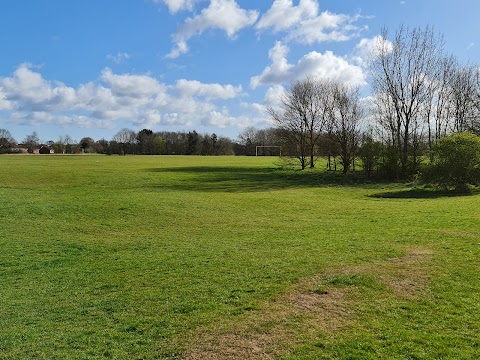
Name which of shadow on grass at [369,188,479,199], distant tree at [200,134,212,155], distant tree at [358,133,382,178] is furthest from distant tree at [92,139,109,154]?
shadow on grass at [369,188,479,199]

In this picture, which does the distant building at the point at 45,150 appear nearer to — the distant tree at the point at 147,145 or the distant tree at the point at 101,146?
the distant tree at the point at 101,146

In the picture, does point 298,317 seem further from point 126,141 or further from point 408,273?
point 126,141

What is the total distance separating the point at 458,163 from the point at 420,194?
134 inches

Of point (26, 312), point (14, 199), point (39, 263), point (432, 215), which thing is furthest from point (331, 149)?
point (26, 312)

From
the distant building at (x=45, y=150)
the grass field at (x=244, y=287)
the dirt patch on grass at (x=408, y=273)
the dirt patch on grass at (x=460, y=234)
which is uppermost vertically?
the distant building at (x=45, y=150)

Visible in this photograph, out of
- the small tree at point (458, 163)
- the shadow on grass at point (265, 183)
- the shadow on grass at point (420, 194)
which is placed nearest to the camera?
the shadow on grass at point (420, 194)

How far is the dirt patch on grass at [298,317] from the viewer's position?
5.57m

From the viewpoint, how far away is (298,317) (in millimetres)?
6562

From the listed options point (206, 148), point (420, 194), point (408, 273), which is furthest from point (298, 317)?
point (206, 148)

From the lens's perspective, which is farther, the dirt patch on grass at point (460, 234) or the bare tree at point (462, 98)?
the bare tree at point (462, 98)

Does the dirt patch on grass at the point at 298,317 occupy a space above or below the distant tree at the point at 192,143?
below

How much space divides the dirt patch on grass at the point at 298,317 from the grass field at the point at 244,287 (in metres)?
0.03

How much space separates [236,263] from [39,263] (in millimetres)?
5619

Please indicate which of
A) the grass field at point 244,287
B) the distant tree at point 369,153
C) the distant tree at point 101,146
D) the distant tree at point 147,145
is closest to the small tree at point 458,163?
the distant tree at point 369,153
